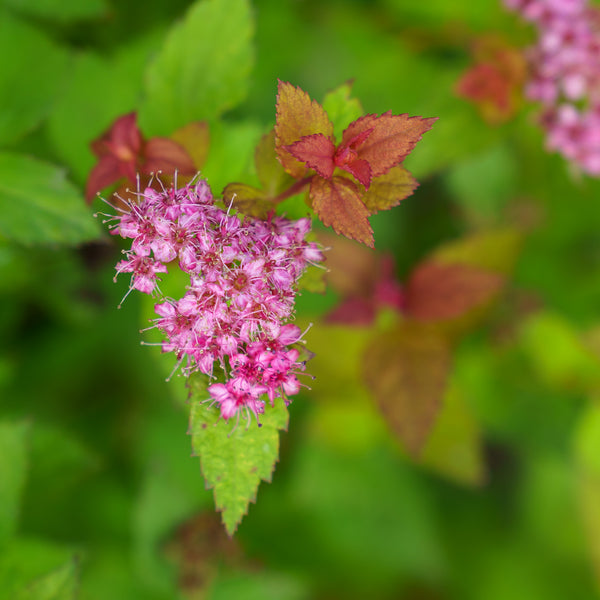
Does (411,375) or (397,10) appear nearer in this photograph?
(411,375)

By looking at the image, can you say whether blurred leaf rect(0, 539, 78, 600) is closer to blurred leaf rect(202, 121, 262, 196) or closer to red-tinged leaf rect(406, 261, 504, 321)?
blurred leaf rect(202, 121, 262, 196)

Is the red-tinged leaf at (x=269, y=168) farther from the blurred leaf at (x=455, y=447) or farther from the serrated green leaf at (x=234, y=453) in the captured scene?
the blurred leaf at (x=455, y=447)

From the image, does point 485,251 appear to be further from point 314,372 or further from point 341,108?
point 341,108

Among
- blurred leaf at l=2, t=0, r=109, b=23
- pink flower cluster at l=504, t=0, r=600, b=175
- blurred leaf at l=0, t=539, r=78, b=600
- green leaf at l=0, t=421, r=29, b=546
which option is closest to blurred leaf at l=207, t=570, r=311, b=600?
blurred leaf at l=0, t=539, r=78, b=600

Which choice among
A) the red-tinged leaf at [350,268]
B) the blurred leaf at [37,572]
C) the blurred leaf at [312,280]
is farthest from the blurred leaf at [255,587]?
the blurred leaf at [312,280]

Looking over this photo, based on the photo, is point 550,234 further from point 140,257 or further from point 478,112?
point 140,257

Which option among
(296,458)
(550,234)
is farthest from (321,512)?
(550,234)

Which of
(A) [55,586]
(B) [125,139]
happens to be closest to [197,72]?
(B) [125,139]
